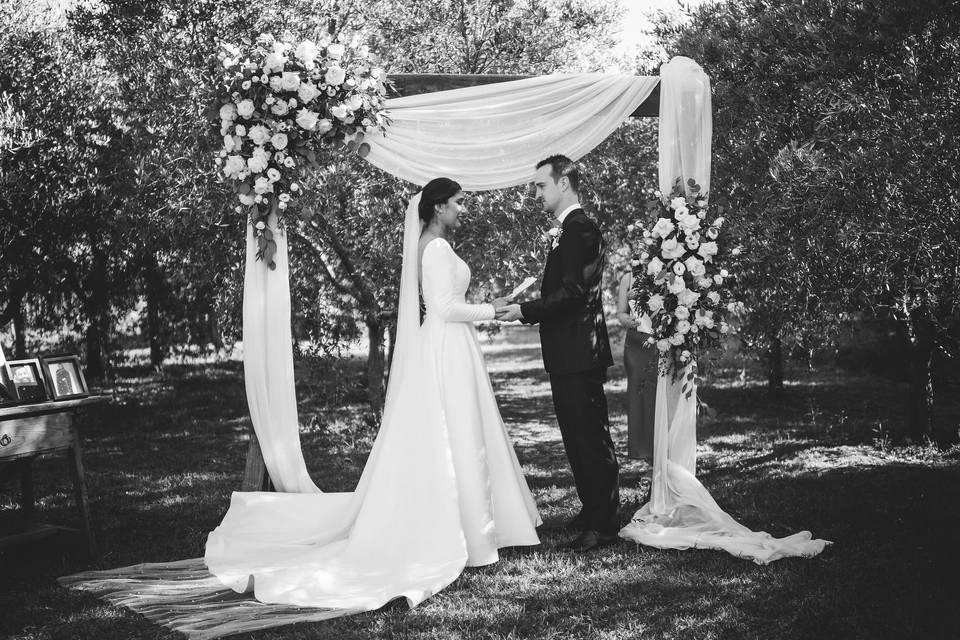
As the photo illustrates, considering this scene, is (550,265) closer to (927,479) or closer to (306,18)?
(927,479)

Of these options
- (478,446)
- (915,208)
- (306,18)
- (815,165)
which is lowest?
(478,446)

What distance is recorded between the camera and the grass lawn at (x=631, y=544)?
3609mm

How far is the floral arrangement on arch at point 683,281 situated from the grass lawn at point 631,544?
4.14ft

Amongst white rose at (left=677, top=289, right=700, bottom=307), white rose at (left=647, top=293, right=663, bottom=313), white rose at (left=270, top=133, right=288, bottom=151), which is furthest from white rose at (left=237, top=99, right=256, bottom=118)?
white rose at (left=677, top=289, right=700, bottom=307)

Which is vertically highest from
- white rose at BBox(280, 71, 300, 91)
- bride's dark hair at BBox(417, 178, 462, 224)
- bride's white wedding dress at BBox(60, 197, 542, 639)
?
white rose at BBox(280, 71, 300, 91)

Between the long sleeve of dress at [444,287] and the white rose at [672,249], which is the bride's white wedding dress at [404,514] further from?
the white rose at [672,249]

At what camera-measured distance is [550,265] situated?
484 centimetres

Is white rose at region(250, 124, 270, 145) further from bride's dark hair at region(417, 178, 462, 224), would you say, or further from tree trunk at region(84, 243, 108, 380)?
tree trunk at region(84, 243, 108, 380)

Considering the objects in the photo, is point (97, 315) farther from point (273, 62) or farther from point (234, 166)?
point (273, 62)

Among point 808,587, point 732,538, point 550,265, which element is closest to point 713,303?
point 550,265

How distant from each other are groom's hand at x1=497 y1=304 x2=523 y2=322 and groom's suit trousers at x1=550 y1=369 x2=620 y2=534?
1.42 ft

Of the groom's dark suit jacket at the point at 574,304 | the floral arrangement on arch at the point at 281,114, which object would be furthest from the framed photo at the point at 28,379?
the groom's dark suit jacket at the point at 574,304

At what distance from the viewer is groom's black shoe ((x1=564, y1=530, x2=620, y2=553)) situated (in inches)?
183

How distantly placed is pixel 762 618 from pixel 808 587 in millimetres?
475
